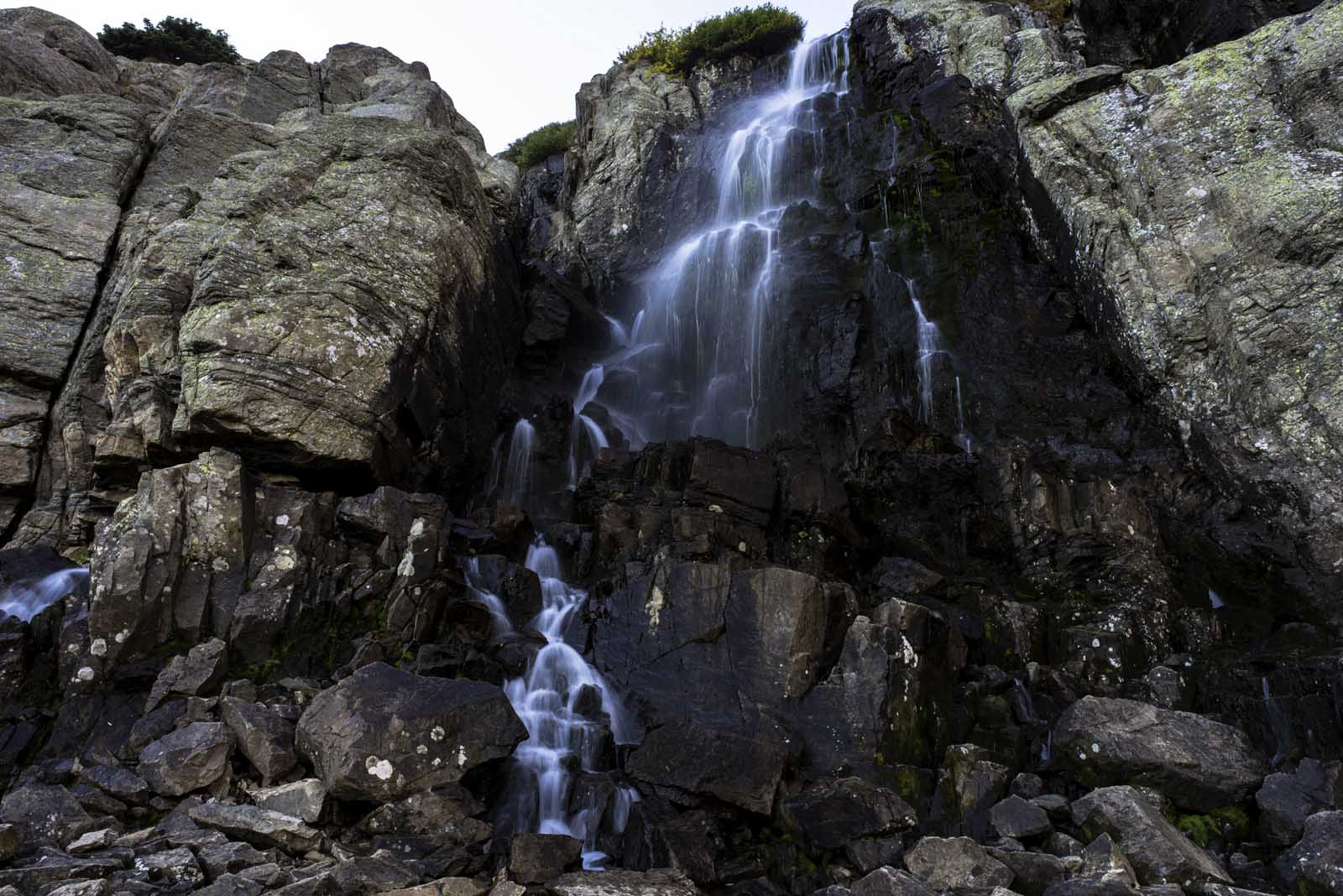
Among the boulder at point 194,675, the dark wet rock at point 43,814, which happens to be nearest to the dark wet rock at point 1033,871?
the dark wet rock at point 43,814

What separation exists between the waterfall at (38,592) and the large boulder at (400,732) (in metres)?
6.05

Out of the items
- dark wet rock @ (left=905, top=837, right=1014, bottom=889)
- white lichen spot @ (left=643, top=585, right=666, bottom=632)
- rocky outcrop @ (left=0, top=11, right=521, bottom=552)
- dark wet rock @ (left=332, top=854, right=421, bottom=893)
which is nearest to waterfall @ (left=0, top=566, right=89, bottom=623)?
rocky outcrop @ (left=0, top=11, right=521, bottom=552)

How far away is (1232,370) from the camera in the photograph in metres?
14.3

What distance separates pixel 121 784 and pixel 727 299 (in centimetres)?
1684

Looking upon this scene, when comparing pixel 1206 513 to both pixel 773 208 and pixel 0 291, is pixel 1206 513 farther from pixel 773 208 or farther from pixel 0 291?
pixel 0 291

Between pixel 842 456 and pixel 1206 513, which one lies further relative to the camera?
pixel 842 456

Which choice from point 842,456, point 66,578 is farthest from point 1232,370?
point 66,578

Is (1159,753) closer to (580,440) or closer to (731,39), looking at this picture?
(580,440)

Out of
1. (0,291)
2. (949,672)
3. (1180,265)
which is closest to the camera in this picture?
(949,672)

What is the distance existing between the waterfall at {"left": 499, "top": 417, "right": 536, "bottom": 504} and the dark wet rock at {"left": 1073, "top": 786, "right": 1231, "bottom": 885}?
12.8 m

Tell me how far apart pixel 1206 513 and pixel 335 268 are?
16572 mm

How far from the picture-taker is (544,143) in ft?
116

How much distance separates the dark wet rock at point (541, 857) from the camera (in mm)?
7762

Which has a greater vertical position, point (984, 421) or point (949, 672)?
point (984, 421)
